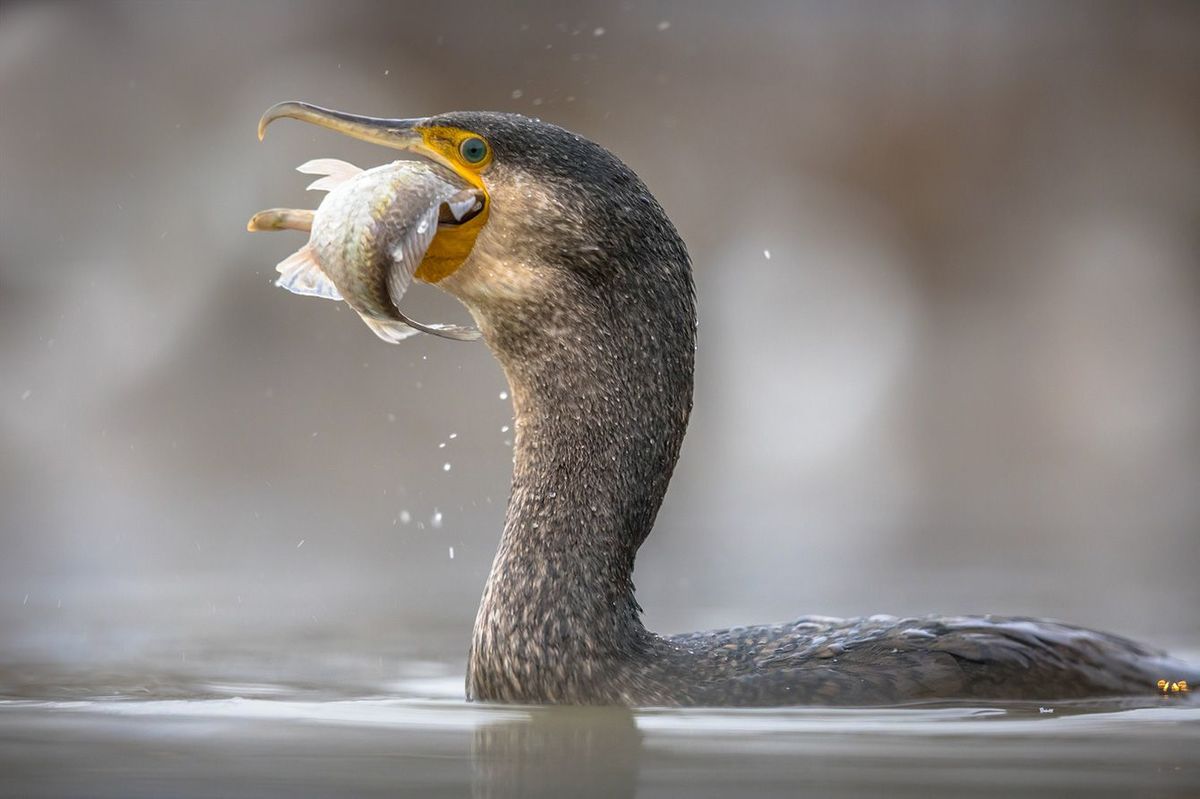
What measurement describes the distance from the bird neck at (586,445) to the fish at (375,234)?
0.68 feet

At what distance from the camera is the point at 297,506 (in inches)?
466

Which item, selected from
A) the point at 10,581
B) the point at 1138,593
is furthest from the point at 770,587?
the point at 10,581

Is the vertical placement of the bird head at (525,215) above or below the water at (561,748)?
above

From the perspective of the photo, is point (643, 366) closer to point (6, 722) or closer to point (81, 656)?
point (6, 722)

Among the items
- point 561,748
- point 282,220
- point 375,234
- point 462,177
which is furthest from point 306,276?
point 561,748

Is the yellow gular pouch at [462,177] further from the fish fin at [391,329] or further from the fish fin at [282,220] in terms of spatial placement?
the fish fin at [282,220]

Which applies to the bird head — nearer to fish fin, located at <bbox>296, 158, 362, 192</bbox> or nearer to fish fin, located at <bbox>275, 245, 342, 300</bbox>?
fish fin, located at <bbox>296, 158, 362, 192</bbox>

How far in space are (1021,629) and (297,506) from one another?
836cm

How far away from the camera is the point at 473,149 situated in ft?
12.5

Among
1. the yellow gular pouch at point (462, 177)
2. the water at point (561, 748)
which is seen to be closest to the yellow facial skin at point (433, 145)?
the yellow gular pouch at point (462, 177)

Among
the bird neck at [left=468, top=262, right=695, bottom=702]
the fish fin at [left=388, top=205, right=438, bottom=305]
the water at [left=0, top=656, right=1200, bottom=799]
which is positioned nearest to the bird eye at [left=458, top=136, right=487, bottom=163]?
the fish fin at [left=388, top=205, right=438, bottom=305]

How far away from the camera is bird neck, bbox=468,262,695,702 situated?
3.74 metres

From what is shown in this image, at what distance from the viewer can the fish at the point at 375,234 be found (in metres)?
3.60

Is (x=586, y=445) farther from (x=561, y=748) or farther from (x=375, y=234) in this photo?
(x=561, y=748)
